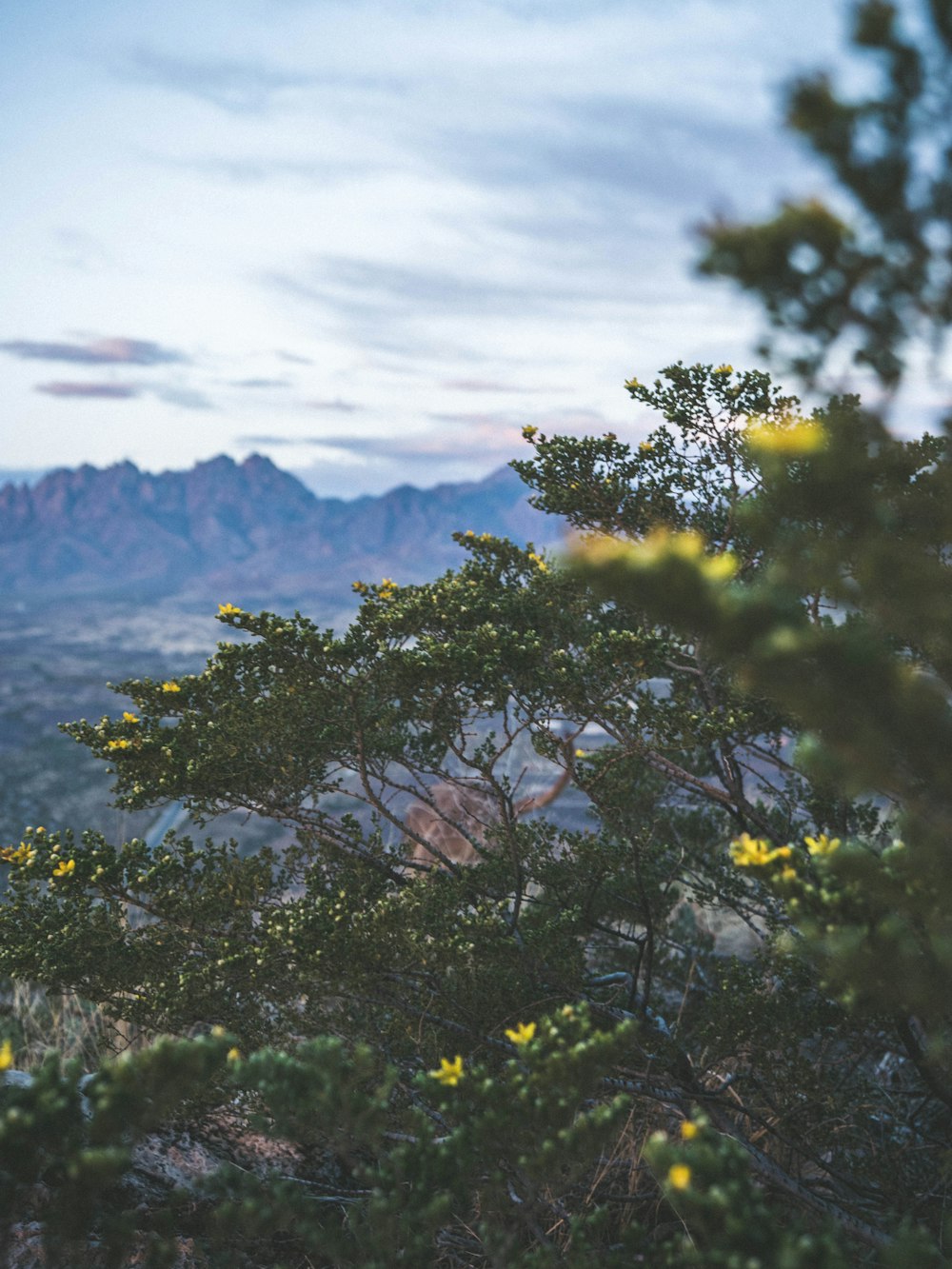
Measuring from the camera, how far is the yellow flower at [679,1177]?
8.41 feet

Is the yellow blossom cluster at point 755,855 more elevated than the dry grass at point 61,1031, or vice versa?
the yellow blossom cluster at point 755,855

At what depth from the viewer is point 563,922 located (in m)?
6.19

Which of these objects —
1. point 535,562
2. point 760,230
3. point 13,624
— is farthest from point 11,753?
point 13,624

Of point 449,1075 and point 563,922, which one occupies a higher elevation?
point 449,1075

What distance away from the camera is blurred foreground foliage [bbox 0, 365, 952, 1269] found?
2.71m

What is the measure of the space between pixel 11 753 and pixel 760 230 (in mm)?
86349

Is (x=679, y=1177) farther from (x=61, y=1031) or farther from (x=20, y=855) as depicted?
(x=61, y=1031)

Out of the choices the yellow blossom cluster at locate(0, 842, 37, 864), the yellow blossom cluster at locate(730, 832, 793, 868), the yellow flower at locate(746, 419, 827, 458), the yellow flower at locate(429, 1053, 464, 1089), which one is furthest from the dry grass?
the yellow flower at locate(746, 419, 827, 458)

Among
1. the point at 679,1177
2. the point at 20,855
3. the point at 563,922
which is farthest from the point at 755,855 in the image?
the point at 20,855

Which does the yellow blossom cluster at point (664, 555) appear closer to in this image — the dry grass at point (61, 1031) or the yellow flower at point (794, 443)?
the yellow flower at point (794, 443)

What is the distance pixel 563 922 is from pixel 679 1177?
3648mm

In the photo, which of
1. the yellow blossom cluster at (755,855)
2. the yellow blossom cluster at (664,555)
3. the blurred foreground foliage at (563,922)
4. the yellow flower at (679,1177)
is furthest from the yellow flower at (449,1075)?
the yellow blossom cluster at (664,555)

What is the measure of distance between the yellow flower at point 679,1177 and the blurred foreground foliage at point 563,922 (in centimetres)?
1

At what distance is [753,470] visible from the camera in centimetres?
680
